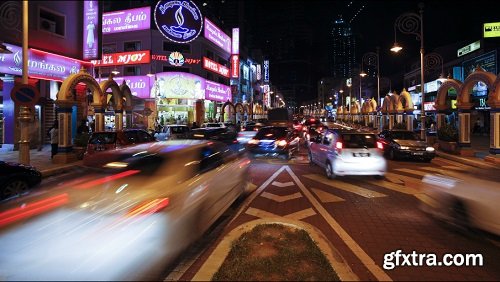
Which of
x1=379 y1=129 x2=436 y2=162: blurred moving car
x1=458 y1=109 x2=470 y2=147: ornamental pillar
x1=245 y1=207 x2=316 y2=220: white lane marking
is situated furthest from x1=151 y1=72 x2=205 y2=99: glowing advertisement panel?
x1=245 y1=207 x2=316 y2=220: white lane marking

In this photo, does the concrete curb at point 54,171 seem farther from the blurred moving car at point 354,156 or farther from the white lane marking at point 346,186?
the blurred moving car at point 354,156

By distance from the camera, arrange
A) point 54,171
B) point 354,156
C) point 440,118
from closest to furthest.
→ point 354,156, point 54,171, point 440,118

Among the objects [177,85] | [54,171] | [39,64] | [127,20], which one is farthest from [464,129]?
[127,20]

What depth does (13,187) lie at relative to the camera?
959 cm

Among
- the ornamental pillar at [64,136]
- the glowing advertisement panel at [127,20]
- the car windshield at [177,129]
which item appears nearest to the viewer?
the ornamental pillar at [64,136]

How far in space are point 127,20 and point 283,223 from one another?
4676 cm

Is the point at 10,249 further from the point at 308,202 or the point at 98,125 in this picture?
the point at 98,125

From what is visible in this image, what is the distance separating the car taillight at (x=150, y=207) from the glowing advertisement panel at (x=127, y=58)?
42.7m

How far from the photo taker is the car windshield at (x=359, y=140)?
11695 millimetres

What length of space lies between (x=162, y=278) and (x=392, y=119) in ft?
107

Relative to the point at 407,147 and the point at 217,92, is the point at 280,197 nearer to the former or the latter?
the point at 407,147

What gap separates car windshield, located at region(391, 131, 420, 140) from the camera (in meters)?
18.1

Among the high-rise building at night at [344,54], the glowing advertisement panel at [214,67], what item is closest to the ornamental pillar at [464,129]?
the glowing advertisement panel at [214,67]

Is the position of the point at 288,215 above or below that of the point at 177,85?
below
